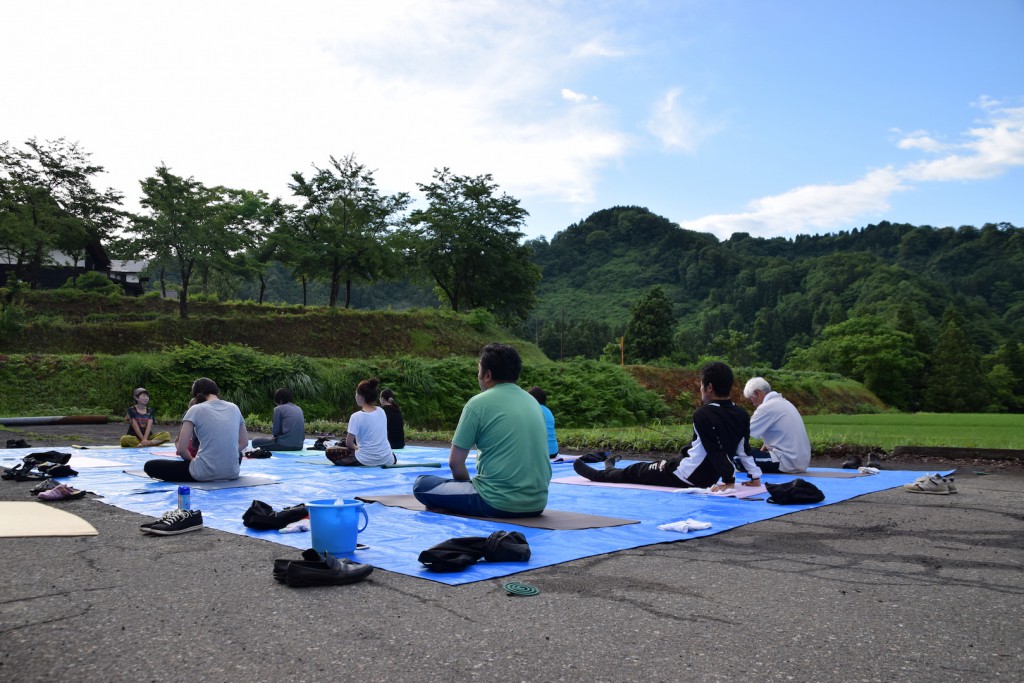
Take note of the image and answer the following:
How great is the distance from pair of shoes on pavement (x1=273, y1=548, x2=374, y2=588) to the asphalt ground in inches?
2.6

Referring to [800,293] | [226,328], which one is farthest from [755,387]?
[800,293]

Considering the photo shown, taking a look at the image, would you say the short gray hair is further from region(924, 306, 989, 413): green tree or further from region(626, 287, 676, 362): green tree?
region(924, 306, 989, 413): green tree

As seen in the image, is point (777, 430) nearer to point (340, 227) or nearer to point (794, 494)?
point (794, 494)

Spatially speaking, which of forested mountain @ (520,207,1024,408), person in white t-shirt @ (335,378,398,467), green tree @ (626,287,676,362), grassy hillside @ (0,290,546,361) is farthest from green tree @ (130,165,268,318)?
forested mountain @ (520,207,1024,408)

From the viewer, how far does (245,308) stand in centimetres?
4294

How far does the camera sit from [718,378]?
7789 mm

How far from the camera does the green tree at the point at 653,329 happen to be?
67750 millimetres

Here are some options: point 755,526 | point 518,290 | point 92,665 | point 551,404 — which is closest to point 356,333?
point 551,404

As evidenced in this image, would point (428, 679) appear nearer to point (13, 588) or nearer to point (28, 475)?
point (13, 588)

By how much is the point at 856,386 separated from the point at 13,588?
5824 centimetres

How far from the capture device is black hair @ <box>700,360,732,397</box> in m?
7.79

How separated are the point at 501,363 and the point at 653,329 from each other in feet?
206

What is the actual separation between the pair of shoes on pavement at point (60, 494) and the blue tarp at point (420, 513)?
0.26 meters

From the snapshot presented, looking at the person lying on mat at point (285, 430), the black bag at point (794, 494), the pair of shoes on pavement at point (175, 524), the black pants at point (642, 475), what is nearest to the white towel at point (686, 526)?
the black bag at point (794, 494)
